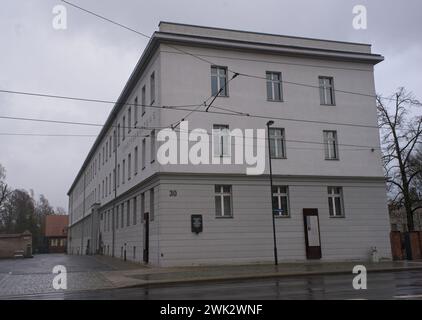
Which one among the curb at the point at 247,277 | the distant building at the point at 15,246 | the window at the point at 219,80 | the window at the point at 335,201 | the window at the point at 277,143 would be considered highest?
the window at the point at 219,80

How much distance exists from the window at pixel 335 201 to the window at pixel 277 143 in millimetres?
3957

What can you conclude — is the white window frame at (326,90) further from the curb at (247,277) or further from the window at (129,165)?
the window at (129,165)

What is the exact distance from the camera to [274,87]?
29.1 metres

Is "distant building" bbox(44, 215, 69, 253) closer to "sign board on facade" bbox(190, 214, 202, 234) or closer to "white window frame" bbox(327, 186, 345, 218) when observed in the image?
"sign board on facade" bbox(190, 214, 202, 234)

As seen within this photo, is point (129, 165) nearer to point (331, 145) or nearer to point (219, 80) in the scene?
point (219, 80)

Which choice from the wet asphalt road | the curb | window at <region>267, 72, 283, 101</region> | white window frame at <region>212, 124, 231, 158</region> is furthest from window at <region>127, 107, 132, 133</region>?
the wet asphalt road

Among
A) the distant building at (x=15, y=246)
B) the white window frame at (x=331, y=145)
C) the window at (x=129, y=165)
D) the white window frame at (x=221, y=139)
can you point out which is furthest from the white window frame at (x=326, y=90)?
the distant building at (x=15, y=246)

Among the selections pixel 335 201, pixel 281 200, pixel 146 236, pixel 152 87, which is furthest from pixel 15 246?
pixel 335 201

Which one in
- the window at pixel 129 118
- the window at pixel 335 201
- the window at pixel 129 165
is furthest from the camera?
the window at pixel 129 118

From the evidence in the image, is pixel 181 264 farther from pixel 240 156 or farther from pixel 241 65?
pixel 241 65

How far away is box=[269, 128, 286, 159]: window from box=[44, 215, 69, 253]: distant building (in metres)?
87.6

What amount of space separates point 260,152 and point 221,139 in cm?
251

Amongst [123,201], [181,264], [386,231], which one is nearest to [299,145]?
[386,231]

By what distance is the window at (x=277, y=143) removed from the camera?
28094 millimetres
